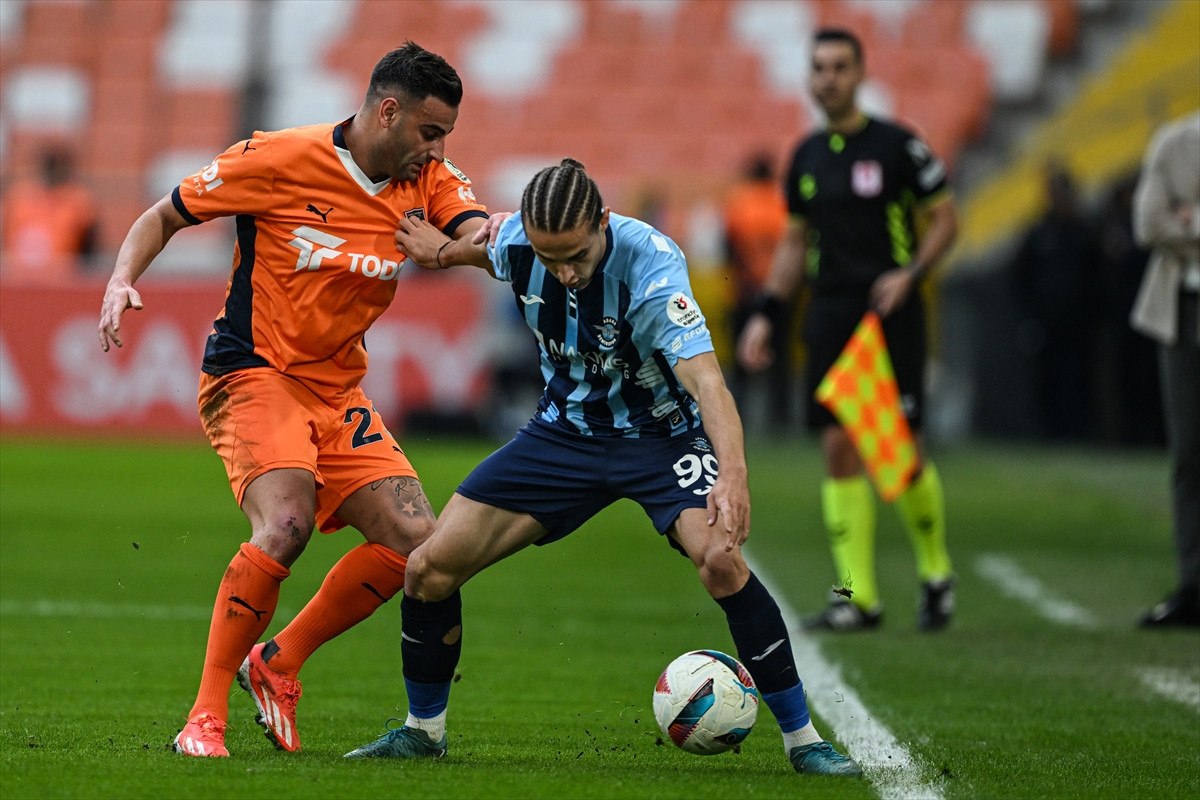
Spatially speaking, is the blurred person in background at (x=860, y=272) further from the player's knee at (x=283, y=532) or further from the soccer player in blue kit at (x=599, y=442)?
the player's knee at (x=283, y=532)

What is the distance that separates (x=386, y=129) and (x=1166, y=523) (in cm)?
884

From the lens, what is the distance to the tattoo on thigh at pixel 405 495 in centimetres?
569

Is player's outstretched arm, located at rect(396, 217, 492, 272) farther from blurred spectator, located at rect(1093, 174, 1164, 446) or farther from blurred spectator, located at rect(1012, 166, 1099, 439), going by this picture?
blurred spectator, located at rect(1012, 166, 1099, 439)

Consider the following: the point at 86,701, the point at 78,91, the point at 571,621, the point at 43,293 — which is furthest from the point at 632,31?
the point at 86,701

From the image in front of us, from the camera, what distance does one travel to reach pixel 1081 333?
56.5ft

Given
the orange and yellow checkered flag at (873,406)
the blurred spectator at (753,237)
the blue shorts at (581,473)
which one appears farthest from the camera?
the blurred spectator at (753,237)

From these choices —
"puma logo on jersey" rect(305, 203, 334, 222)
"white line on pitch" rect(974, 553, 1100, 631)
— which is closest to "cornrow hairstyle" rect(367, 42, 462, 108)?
"puma logo on jersey" rect(305, 203, 334, 222)

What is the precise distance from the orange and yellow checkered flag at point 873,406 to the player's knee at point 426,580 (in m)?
3.44

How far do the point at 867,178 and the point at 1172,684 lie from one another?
288cm

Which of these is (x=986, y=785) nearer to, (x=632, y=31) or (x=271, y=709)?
(x=271, y=709)

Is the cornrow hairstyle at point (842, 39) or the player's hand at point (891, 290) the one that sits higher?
the cornrow hairstyle at point (842, 39)

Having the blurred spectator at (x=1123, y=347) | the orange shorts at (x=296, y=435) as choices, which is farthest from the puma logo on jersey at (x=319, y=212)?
the blurred spectator at (x=1123, y=347)

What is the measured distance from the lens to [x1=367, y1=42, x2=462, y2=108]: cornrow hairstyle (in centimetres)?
547

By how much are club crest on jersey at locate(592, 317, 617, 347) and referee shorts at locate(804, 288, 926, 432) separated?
142 inches
